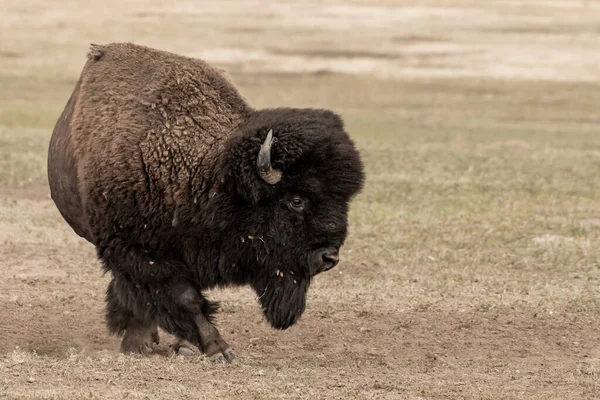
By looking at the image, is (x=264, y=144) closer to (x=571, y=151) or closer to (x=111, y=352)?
(x=111, y=352)

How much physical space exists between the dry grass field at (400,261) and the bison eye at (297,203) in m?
1.00

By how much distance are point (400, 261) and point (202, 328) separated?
374 centimetres

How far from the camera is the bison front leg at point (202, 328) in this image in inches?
275

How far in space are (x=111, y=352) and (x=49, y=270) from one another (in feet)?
7.32

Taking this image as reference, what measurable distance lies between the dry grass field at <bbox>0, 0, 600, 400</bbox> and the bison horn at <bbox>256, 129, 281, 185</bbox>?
1.16 metres

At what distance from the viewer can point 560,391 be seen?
21.3 ft

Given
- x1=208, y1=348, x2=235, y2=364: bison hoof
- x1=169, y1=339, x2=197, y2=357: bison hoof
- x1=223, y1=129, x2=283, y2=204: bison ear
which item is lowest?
x1=169, y1=339, x2=197, y2=357: bison hoof

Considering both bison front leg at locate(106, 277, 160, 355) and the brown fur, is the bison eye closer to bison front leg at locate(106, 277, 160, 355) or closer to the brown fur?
the brown fur

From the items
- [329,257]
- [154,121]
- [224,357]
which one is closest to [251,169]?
[329,257]

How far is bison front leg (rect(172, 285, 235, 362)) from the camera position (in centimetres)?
699

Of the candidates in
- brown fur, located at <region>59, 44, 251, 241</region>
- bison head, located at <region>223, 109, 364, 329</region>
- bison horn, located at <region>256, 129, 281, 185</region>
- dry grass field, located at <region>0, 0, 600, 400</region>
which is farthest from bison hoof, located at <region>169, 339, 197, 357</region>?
bison horn, located at <region>256, 129, 281, 185</region>

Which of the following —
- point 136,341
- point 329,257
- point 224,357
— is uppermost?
point 329,257

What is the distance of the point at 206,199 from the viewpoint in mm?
6953

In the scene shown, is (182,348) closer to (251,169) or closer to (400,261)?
(251,169)
